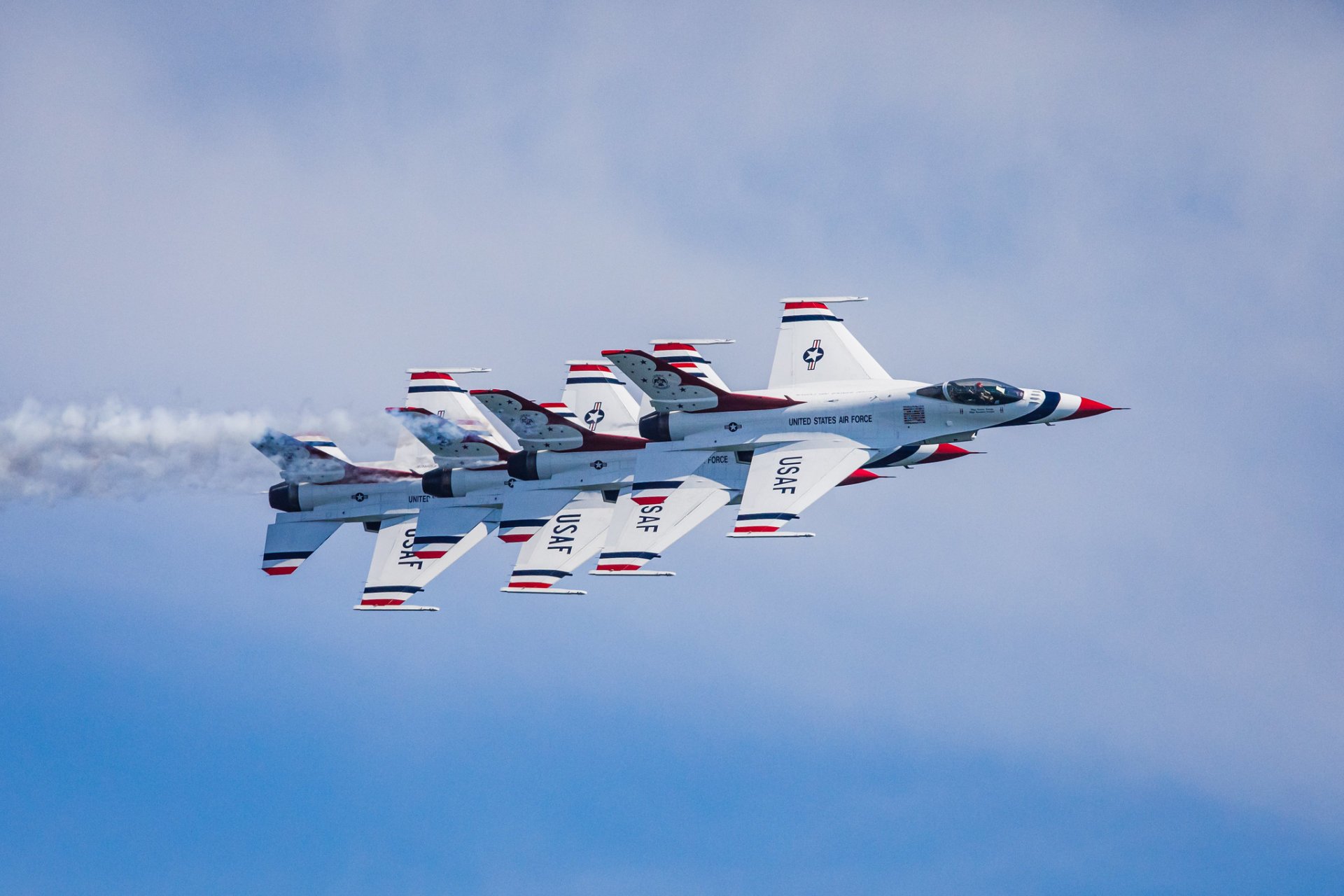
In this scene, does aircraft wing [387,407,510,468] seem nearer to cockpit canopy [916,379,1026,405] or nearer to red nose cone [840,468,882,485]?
red nose cone [840,468,882,485]

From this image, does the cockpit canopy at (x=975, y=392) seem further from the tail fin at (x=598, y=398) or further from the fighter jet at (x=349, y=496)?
the fighter jet at (x=349, y=496)

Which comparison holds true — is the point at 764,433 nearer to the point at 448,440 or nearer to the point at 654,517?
the point at 654,517

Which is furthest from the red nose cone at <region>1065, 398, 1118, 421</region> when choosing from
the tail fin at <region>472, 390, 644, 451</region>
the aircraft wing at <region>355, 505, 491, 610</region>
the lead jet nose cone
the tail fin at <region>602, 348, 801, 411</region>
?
the aircraft wing at <region>355, 505, 491, 610</region>

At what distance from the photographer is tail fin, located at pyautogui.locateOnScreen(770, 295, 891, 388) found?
78312 mm

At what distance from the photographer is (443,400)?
277 ft

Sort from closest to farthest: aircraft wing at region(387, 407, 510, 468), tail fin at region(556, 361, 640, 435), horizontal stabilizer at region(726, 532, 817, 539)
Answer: horizontal stabilizer at region(726, 532, 817, 539)
aircraft wing at region(387, 407, 510, 468)
tail fin at region(556, 361, 640, 435)

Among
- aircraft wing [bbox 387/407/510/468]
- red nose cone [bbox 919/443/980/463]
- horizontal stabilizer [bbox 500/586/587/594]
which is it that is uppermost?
aircraft wing [bbox 387/407/510/468]

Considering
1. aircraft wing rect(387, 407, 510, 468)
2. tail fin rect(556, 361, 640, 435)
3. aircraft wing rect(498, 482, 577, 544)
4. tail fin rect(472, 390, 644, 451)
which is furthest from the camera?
tail fin rect(556, 361, 640, 435)

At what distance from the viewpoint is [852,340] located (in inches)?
3125

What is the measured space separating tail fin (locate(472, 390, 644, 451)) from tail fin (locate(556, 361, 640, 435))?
4325mm

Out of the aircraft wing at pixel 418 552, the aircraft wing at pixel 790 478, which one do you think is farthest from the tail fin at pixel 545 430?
the aircraft wing at pixel 790 478

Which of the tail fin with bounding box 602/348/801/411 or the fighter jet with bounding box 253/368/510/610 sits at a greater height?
the tail fin with bounding box 602/348/801/411

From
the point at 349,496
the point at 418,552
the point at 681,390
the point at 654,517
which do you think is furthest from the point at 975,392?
the point at 349,496

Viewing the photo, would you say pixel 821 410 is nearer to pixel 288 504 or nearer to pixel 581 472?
pixel 581 472
